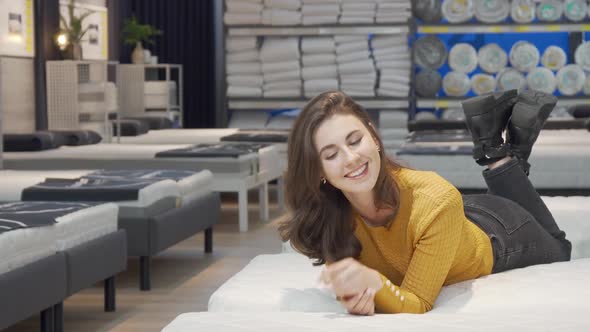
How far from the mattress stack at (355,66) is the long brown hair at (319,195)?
23.0ft

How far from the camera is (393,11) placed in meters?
9.15

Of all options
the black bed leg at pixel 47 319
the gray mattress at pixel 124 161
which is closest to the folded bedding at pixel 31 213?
the black bed leg at pixel 47 319

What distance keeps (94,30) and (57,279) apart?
224 inches

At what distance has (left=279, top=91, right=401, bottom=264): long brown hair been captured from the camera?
2.10 m

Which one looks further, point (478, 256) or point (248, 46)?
point (248, 46)

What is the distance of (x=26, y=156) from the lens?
6.07 metres

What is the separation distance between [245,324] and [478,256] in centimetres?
69

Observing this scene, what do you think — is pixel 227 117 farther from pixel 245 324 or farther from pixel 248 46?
pixel 245 324

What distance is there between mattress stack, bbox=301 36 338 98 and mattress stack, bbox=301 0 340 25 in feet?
0.56

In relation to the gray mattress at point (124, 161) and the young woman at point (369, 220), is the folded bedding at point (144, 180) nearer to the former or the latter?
the gray mattress at point (124, 161)

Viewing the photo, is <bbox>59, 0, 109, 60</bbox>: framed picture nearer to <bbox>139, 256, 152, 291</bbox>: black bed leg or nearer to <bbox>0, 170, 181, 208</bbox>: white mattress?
<bbox>0, 170, 181, 208</bbox>: white mattress

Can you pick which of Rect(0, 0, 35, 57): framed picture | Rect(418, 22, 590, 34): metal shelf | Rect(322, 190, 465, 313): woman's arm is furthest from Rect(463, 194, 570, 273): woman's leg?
Rect(418, 22, 590, 34): metal shelf

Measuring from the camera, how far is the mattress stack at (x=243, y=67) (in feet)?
30.7

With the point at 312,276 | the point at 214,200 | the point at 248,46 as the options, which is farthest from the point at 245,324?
the point at 248,46
